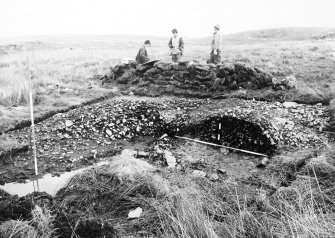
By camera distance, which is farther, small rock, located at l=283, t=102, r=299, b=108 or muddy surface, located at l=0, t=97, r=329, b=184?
small rock, located at l=283, t=102, r=299, b=108

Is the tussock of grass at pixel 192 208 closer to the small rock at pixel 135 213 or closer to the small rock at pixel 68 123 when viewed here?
the small rock at pixel 135 213

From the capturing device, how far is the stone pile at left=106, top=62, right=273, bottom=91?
9383 mm

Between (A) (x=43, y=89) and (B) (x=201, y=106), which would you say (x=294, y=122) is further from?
(A) (x=43, y=89)

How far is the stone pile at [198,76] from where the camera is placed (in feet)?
30.8

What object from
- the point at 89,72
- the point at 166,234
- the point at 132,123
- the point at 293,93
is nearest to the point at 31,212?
the point at 166,234

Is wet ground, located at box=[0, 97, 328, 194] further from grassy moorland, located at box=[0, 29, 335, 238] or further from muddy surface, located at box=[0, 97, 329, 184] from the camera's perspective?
grassy moorland, located at box=[0, 29, 335, 238]

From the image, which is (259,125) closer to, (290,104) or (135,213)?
(290,104)

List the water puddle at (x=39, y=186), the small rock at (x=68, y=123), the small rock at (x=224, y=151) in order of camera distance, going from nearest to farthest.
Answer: the water puddle at (x=39, y=186) < the small rock at (x=224, y=151) < the small rock at (x=68, y=123)

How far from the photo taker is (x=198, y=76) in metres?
9.90

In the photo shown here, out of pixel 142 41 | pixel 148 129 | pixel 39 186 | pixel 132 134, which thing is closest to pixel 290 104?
pixel 148 129

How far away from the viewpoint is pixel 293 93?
345 inches

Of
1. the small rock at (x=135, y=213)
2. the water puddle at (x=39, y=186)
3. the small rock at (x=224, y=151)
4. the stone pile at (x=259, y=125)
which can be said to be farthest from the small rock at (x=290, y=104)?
the water puddle at (x=39, y=186)

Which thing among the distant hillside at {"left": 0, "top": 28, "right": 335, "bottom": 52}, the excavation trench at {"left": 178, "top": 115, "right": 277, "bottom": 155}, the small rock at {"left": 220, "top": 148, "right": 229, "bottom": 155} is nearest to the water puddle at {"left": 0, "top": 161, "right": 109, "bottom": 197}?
the excavation trench at {"left": 178, "top": 115, "right": 277, "bottom": 155}

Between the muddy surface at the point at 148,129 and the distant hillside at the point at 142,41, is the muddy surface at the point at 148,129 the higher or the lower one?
the lower one
